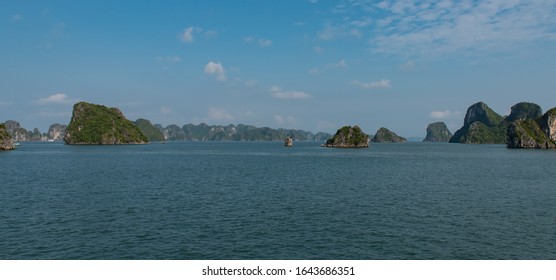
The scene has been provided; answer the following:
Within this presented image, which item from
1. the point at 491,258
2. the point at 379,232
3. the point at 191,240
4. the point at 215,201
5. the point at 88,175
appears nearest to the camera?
the point at 491,258

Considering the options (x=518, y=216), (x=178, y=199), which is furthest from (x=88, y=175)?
(x=518, y=216)

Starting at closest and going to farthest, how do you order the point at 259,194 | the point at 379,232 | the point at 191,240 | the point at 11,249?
the point at 11,249, the point at 191,240, the point at 379,232, the point at 259,194

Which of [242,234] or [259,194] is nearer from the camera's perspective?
[242,234]

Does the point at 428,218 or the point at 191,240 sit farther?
the point at 428,218

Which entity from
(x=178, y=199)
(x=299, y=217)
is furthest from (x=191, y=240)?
(x=178, y=199)

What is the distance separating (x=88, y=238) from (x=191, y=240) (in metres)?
11.1

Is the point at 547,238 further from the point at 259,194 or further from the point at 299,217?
the point at 259,194

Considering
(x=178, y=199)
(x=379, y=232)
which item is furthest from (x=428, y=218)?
(x=178, y=199)

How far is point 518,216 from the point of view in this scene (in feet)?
166

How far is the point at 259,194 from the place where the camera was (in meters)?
69.6

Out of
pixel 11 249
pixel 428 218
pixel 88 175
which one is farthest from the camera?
pixel 88 175

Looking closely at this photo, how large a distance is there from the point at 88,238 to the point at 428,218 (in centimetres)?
4021

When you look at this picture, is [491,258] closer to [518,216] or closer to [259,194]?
[518,216]
